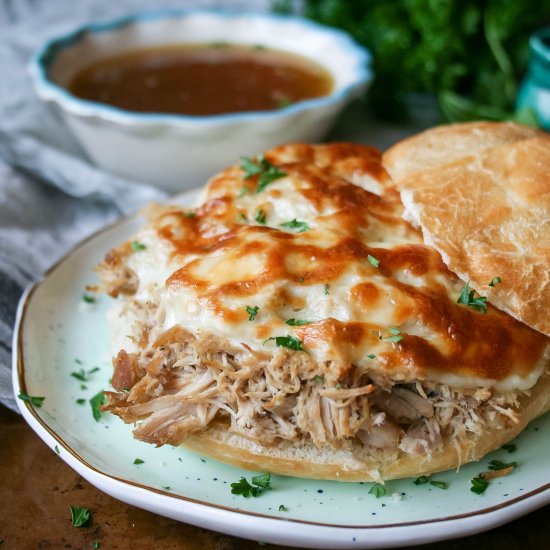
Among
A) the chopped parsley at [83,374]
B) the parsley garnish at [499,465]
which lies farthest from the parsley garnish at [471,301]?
the chopped parsley at [83,374]

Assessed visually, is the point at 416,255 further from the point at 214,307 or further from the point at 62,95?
the point at 62,95

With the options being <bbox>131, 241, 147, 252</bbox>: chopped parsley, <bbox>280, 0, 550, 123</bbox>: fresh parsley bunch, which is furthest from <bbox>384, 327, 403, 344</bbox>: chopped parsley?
<bbox>280, 0, 550, 123</bbox>: fresh parsley bunch

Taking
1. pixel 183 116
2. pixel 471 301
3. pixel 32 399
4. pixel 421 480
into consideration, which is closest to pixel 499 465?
pixel 421 480

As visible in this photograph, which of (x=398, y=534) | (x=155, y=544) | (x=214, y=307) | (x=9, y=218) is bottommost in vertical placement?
(x=9, y=218)

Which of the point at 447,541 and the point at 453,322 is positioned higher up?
the point at 453,322

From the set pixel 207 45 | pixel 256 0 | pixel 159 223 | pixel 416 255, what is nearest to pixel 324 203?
pixel 416 255

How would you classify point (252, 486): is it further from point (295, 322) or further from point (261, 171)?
point (261, 171)

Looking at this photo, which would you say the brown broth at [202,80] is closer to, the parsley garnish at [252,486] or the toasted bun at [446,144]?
the toasted bun at [446,144]
